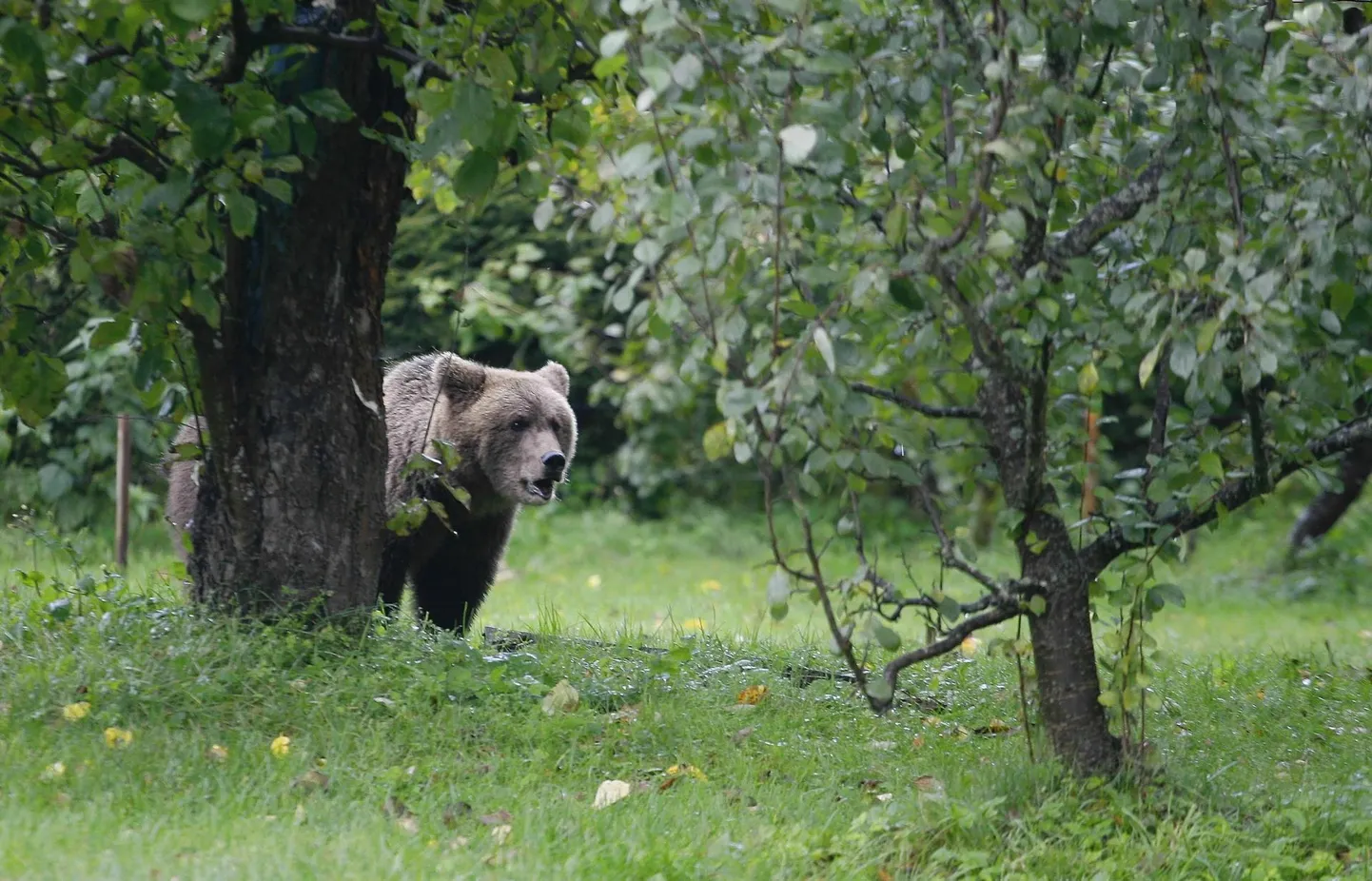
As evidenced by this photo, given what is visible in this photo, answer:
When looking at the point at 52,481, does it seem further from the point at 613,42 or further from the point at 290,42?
the point at 613,42

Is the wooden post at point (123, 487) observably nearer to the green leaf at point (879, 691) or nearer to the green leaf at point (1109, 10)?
the green leaf at point (879, 691)

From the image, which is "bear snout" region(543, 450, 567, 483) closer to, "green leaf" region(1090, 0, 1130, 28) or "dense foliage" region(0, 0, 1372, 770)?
"dense foliage" region(0, 0, 1372, 770)

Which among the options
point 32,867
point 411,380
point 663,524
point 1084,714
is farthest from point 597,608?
point 32,867

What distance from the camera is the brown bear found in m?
7.03

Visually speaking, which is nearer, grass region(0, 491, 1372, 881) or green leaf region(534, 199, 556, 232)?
green leaf region(534, 199, 556, 232)

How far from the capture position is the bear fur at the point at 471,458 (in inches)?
278

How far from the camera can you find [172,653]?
475 centimetres

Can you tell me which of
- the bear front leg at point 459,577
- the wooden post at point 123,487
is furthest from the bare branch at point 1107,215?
the wooden post at point 123,487

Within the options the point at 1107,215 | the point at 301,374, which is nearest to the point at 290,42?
the point at 301,374

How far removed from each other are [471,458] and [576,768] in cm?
296

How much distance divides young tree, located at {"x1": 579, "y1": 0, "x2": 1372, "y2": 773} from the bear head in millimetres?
2764

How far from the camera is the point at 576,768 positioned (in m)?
4.54

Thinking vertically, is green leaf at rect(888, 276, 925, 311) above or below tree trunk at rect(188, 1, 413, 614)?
above

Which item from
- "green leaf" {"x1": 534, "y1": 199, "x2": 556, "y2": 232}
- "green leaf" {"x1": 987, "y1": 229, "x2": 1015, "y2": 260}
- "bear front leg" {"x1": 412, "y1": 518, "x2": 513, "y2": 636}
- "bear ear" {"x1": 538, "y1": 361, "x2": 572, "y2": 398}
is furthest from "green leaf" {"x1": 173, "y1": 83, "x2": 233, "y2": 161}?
"bear ear" {"x1": 538, "y1": 361, "x2": 572, "y2": 398}
